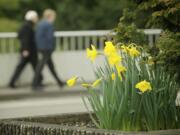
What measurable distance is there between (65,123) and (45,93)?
32.7 ft

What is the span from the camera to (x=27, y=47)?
18766 millimetres

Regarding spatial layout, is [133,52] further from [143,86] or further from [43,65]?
[43,65]

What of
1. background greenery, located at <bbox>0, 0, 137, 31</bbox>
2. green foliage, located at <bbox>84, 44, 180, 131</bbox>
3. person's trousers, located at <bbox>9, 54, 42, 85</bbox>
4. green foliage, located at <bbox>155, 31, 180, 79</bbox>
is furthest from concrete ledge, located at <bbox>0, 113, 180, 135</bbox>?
background greenery, located at <bbox>0, 0, 137, 31</bbox>

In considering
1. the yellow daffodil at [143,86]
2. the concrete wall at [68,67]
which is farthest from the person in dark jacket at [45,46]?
the yellow daffodil at [143,86]

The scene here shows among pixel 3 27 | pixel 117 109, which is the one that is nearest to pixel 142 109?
pixel 117 109

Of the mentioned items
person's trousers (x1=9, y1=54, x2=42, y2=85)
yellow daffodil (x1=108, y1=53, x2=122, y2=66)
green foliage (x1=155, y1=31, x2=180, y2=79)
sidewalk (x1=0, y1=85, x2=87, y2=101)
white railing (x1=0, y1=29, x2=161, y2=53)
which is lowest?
sidewalk (x1=0, y1=85, x2=87, y2=101)

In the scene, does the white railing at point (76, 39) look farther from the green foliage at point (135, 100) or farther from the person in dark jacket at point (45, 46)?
the green foliage at point (135, 100)

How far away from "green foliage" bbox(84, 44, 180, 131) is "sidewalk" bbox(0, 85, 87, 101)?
10.3m

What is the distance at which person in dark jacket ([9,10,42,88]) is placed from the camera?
18.7 meters

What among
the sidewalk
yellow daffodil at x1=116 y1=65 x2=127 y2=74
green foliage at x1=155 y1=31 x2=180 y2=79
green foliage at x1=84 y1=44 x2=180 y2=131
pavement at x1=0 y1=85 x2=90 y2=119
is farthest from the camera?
the sidewalk

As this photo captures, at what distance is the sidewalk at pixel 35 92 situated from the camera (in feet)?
58.8

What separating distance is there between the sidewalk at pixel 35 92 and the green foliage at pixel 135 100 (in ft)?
33.8

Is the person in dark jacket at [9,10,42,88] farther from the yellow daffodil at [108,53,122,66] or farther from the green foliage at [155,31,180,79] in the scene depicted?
the green foliage at [155,31,180,79]

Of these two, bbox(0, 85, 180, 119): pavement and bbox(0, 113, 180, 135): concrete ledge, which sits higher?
bbox(0, 113, 180, 135): concrete ledge
